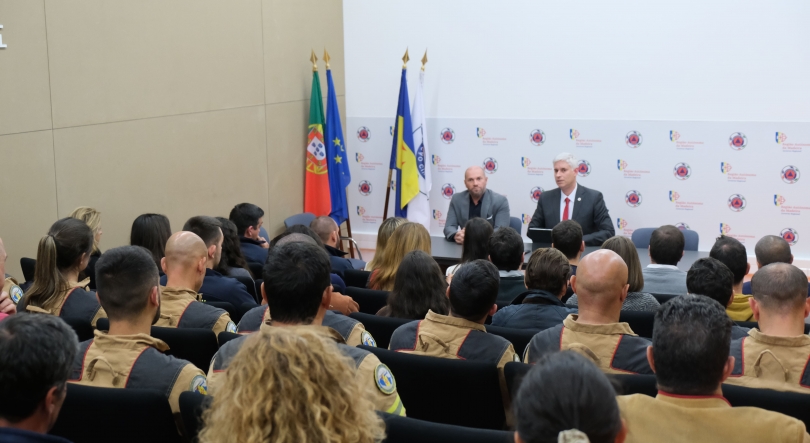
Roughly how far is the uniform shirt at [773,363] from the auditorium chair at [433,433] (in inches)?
50.1

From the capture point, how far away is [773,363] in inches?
110

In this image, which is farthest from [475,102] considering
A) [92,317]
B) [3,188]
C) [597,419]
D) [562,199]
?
[597,419]

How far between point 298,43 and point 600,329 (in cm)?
592

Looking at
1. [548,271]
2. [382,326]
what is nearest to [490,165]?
[548,271]

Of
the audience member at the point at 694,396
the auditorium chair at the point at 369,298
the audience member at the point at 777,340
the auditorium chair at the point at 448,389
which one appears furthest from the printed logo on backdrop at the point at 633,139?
the audience member at the point at 694,396

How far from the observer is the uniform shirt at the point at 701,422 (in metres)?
1.87

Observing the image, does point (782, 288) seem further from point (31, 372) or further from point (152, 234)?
point (152, 234)

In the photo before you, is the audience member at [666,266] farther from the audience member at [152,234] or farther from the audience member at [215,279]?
the audience member at [152,234]

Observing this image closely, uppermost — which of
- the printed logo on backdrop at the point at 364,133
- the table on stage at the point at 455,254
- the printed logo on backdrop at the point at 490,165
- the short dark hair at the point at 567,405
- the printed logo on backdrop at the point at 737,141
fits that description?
the printed logo on backdrop at the point at 364,133

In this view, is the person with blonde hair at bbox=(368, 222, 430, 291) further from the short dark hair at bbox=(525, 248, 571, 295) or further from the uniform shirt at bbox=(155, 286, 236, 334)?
the uniform shirt at bbox=(155, 286, 236, 334)

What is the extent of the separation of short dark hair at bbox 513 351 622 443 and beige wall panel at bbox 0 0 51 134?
4.58m

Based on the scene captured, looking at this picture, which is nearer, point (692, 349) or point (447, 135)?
point (692, 349)

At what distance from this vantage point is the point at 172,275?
3.67 metres

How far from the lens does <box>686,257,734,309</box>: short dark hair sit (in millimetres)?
3471
